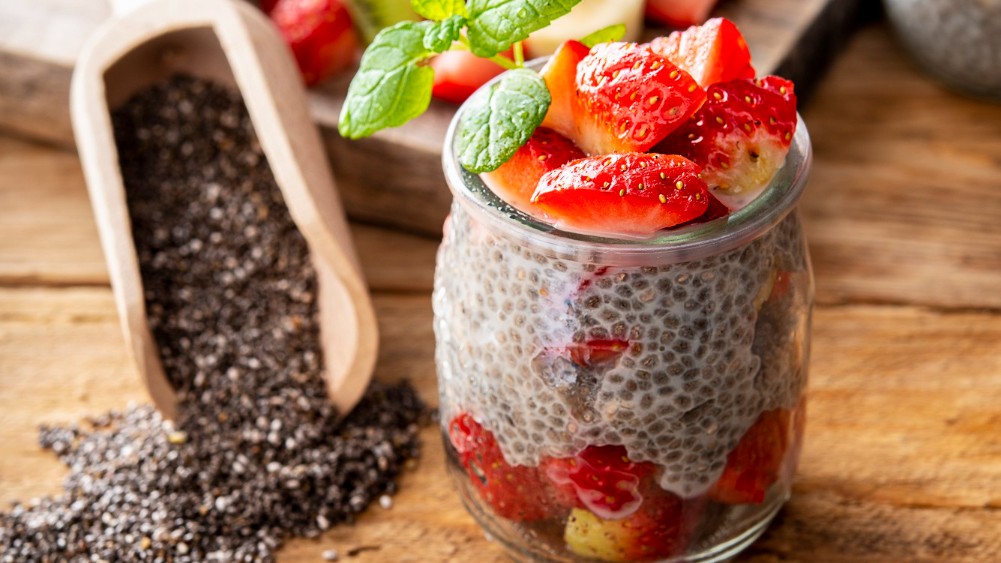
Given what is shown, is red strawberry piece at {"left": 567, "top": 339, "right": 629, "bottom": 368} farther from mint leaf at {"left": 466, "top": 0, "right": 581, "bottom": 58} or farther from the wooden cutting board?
the wooden cutting board

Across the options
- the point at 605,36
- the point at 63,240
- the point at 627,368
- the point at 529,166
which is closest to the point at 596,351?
the point at 627,368

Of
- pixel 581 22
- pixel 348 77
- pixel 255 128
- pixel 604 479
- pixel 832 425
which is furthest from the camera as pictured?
pixel 348 77

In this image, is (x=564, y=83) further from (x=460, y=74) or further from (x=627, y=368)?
(x=460, y=74)

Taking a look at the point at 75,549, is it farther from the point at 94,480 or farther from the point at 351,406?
the point at 351,406

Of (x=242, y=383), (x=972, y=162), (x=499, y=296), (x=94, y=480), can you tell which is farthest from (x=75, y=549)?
(x=972, y=162)

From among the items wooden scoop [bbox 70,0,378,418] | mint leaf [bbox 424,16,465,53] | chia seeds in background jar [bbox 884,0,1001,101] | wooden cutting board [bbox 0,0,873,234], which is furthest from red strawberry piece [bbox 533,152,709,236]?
chia seeds in background jar [bbox 884,0,1001,101]

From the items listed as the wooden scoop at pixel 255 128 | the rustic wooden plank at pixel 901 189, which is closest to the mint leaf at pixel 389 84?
the wooden scoop at pixel 255 128

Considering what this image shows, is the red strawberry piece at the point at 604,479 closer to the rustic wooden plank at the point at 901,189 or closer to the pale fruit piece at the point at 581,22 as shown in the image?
the rustic wooden plank at the point at 901,189
